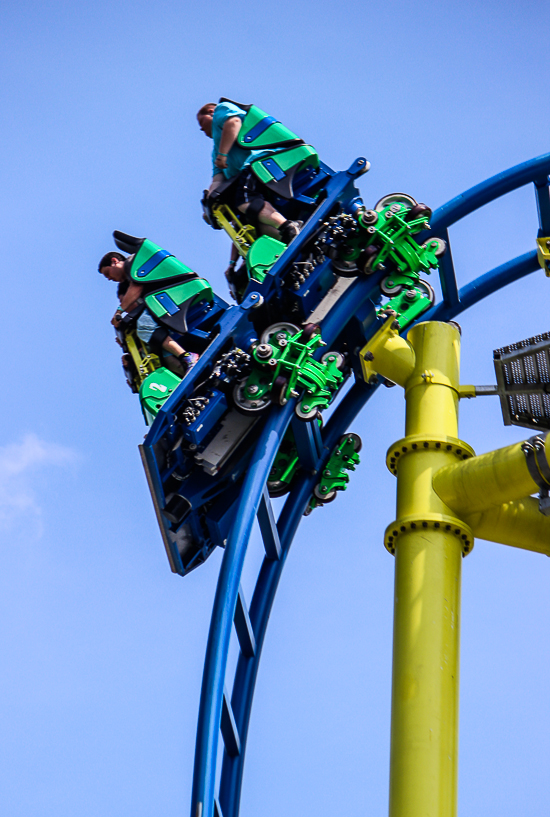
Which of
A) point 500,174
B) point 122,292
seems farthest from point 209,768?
point 500,174

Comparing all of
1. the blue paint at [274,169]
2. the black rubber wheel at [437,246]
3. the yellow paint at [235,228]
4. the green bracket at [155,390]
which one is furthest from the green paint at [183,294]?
the black rubber wheel at [437,246]

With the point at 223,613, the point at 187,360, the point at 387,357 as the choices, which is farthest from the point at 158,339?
the point at 387,357

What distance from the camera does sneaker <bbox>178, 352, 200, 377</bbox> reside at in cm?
1270

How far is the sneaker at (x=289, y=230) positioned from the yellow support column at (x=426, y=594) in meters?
3.50

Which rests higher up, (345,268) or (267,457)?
(345,268)

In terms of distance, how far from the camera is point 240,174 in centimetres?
1365

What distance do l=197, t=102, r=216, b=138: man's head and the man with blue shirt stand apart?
27 cm

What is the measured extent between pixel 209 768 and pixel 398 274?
590 cm

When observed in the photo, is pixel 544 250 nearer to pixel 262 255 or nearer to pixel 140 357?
pixel 262 255

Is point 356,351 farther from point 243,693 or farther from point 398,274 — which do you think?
point 243,693

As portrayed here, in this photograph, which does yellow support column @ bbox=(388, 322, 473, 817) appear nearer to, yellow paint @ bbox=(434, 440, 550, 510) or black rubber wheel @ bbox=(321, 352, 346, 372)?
yellow paint @ bbox=(434, 440, 550, 510)

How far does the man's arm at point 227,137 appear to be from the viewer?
1379 cm

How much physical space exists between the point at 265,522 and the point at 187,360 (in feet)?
6.72

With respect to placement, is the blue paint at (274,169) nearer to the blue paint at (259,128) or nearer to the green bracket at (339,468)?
the blue paint at (259,128)
